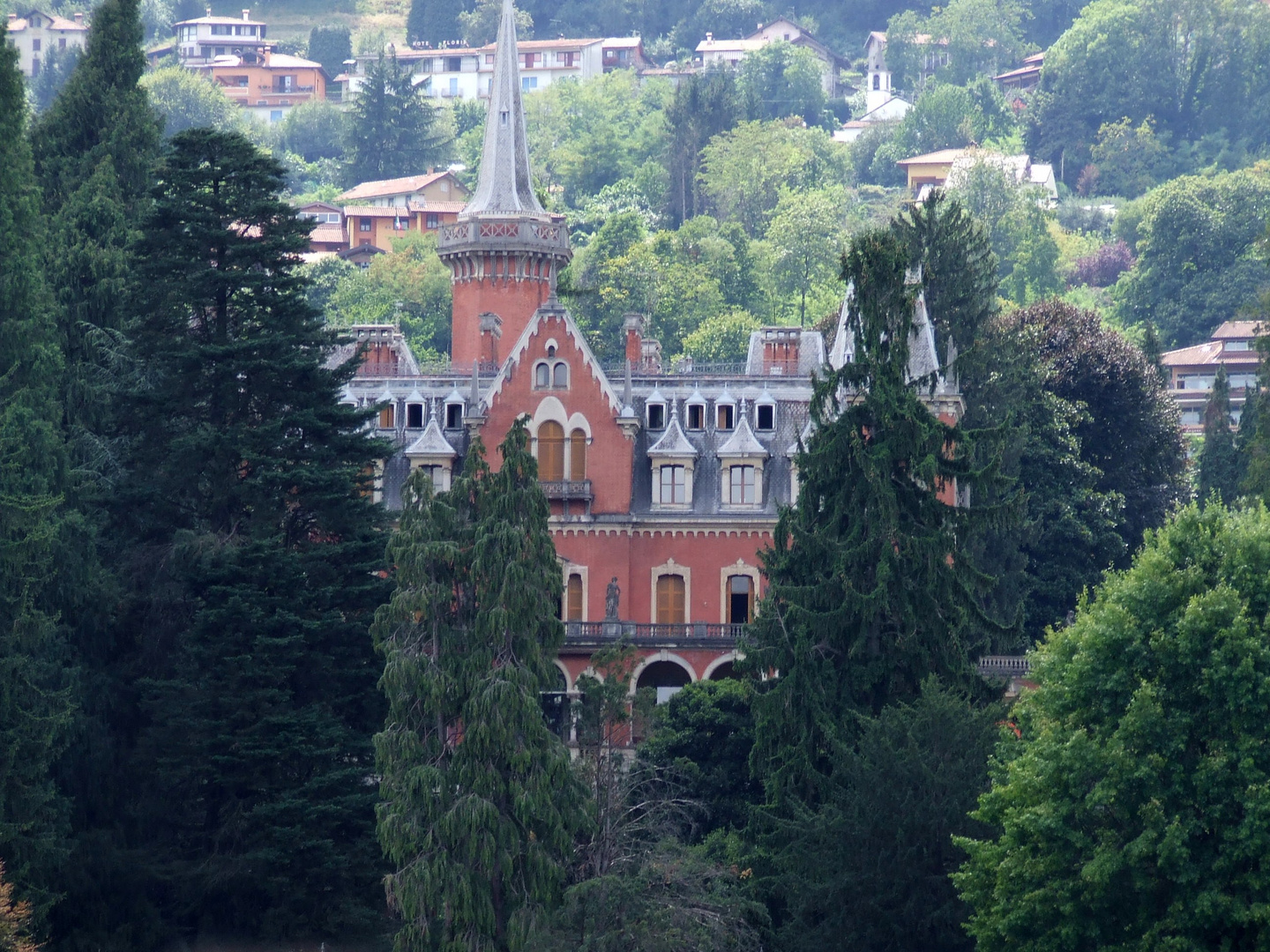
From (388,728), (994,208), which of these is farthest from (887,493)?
(994,208)

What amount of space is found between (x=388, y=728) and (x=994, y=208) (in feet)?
372

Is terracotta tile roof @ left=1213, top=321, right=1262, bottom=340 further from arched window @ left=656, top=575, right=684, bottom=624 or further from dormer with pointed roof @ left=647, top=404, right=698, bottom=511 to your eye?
arched window @ left=656, top=575, right=684, bottom=624

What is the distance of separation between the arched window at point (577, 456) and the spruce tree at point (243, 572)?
1348cm

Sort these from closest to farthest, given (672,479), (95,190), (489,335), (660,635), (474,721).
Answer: (474,721), (95,190), (660,635), (672,479), (489,335)

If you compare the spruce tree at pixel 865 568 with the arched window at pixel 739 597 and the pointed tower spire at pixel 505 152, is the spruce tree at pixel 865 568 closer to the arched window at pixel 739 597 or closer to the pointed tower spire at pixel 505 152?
the arched window at pixel 739 597

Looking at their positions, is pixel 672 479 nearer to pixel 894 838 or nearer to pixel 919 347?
pixel 919 347

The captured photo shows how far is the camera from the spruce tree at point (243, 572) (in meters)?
61.6

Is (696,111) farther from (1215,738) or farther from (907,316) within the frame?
(1215,738)

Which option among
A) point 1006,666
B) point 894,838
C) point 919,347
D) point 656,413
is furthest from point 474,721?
point 919,347

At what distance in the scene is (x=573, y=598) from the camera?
Answer: 82562mm

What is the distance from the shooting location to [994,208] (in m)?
162

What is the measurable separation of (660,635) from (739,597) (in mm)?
3230

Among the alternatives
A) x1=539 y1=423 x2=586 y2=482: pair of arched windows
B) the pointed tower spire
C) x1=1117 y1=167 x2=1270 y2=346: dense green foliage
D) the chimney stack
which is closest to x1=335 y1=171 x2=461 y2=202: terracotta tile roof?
x1=1117 y1=167 x2=1270 y2=346: dense green foliage

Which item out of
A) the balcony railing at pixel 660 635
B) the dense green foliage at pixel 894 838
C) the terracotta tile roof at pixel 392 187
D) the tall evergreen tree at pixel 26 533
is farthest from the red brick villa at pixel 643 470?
the terracotta tile roof at pixel 392 187
